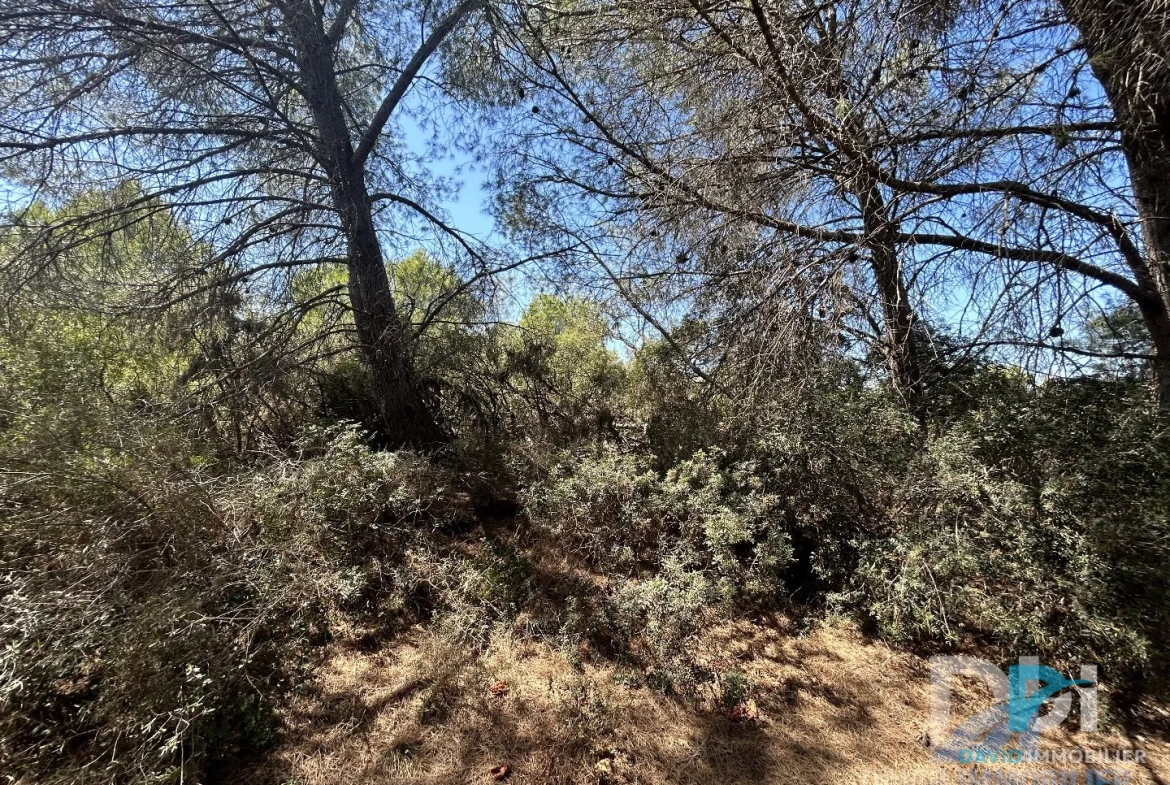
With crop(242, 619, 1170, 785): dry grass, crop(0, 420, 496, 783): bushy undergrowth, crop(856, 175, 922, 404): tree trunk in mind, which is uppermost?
crop(856, 175, 922, 404): tree trunk

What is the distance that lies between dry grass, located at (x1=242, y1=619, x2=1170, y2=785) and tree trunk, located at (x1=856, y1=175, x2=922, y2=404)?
2.17 m

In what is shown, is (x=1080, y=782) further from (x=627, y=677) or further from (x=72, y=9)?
(x=72, y=9)

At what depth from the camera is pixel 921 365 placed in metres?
3.95

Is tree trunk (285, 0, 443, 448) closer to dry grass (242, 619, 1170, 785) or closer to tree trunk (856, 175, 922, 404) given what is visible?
dry grass (242, 619, 1170, 785)

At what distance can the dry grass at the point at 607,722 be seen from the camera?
241 centimetres

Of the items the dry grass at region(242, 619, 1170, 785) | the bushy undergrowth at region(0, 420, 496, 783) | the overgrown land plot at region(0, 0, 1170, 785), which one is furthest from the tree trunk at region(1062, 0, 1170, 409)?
the bushy undergrowth at region(0, 420, 496, 783)

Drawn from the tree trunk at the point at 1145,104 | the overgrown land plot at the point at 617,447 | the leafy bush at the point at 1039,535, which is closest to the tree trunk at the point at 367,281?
the overgrown land plot at the point at 617,447

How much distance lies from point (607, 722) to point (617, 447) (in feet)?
9.74

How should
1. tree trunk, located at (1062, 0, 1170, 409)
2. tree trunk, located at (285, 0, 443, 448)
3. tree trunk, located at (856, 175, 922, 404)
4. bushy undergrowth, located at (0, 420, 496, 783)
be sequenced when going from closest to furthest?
bushy undergrowth, located at (0, 420, 496, 783)
tree trunk, located at (1062, 0, 1170, 409)
tree trunk, located at (856, 175, 922, 404)
tree trunk, located at (285, 0, 443, 448)

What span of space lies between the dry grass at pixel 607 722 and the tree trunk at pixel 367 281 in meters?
2.66

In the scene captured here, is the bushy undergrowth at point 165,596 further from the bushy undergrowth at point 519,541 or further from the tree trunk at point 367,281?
the tree trunk at point 367,281

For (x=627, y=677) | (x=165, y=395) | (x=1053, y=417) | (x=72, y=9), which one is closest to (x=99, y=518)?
(x=165, y=395)

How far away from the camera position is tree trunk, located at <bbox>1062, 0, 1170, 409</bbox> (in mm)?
2309

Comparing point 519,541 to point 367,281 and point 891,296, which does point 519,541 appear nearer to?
point 367,281
